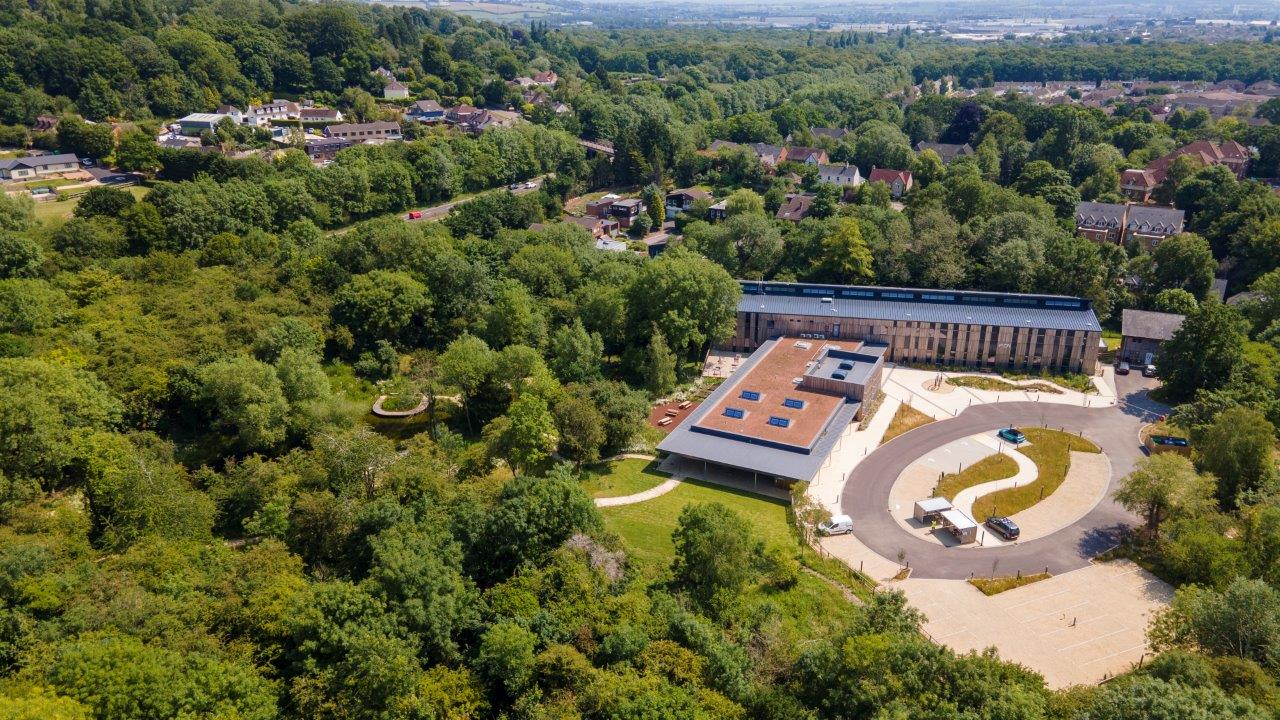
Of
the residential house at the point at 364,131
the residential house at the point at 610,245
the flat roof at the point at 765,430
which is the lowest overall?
the flat roof at the point at 765,430

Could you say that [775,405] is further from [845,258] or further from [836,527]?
[845,258]

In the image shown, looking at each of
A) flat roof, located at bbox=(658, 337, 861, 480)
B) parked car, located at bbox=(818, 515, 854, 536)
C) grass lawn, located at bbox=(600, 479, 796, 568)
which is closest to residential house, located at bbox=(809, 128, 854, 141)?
flat roof, located at bbox=(658, 337, 861, 480)

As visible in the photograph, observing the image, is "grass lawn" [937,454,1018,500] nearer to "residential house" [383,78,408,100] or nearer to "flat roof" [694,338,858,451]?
"flat roof" [694,338,858,451]

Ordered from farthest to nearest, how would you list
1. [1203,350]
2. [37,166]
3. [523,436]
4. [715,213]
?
[715,213] < [37,166] < [1203,350] < [523,436]

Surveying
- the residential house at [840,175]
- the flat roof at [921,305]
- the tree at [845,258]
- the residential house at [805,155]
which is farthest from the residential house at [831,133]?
the flat roof at [921,305]

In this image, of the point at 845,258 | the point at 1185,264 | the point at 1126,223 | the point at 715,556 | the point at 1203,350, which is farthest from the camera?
the point at 1126,223

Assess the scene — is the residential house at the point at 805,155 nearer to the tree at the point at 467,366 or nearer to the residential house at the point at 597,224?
the residential house at the point at 597,224

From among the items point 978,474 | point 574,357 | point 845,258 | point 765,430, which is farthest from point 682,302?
point 978,474
